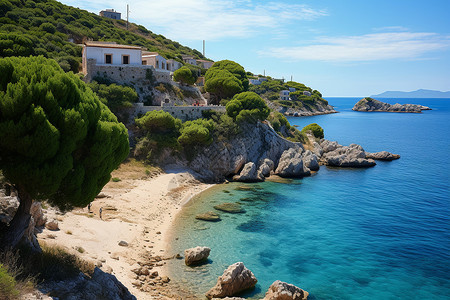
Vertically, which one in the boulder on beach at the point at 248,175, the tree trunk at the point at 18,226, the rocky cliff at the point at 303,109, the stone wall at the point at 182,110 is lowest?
the boulder on beach at the point at 248,175

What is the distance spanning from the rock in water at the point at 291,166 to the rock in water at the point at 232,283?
29.4 meters

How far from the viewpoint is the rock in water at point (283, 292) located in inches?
667

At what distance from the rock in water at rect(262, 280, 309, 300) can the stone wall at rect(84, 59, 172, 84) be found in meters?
40.1

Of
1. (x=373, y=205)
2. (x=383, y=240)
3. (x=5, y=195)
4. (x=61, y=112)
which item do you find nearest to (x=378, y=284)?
(x=383, y=240)

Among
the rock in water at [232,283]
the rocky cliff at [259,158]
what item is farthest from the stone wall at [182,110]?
the rock in water at [232,283]

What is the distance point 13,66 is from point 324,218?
28.2 metres

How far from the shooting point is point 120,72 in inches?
1965

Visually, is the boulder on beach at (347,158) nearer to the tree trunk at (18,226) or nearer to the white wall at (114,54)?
the white wall at (114,54)

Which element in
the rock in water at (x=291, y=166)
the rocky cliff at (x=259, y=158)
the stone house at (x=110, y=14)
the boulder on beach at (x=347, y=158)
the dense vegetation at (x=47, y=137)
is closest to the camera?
the dense vegetation at (x=47, y=137)

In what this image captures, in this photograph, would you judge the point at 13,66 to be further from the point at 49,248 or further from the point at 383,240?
the point at 383,240

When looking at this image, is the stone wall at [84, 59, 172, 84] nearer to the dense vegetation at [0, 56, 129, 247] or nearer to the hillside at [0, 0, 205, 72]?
the hillside at [0, 0, 205, 72]

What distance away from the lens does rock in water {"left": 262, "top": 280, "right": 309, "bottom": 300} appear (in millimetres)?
16953

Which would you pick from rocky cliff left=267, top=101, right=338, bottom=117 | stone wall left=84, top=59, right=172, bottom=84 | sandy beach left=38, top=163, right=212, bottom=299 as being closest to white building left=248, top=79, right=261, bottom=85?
rocky cliff left=267, top=101, right=338, bottom=117

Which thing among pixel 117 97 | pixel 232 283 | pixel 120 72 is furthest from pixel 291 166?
pixel 232 283
